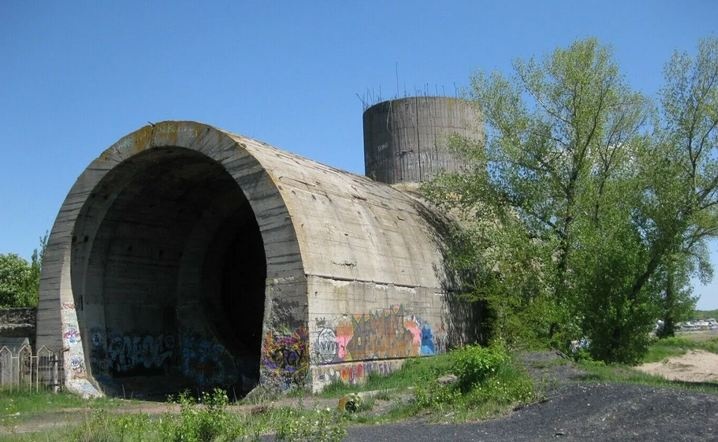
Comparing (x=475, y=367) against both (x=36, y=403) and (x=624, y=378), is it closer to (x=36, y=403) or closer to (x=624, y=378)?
(x=624, y=378)

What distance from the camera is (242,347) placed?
73.0 ft

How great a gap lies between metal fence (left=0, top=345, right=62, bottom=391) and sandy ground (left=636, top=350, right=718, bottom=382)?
58.7ft

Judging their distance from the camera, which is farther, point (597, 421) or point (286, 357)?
point (286, 357)

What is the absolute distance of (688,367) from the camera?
29875 millimetres

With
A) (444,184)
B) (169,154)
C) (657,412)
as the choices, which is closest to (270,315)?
(169,154)

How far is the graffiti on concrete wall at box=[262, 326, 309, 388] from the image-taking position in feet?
52.1

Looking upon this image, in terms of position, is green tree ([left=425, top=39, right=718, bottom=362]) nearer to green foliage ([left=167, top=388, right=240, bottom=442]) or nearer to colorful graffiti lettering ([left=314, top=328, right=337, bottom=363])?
colorful graffiti lettering ([left=314, top=328, right=337, bottom=363])

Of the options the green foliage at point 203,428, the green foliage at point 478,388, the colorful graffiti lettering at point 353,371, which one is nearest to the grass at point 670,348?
the colorful graffiti lettering at point 353,371

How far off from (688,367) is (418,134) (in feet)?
44.9

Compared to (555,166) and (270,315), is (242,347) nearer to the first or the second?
(270,315)

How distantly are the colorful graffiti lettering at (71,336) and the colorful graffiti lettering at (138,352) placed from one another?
1.06m

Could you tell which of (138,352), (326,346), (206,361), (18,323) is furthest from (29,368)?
(326,346)

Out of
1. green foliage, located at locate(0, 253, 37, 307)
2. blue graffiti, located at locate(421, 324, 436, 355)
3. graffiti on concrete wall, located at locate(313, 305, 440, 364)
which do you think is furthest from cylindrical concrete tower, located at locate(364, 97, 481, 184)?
green foliage, located at locate(0, 253, 37, 307)

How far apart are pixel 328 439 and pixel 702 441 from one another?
13.6 feet
